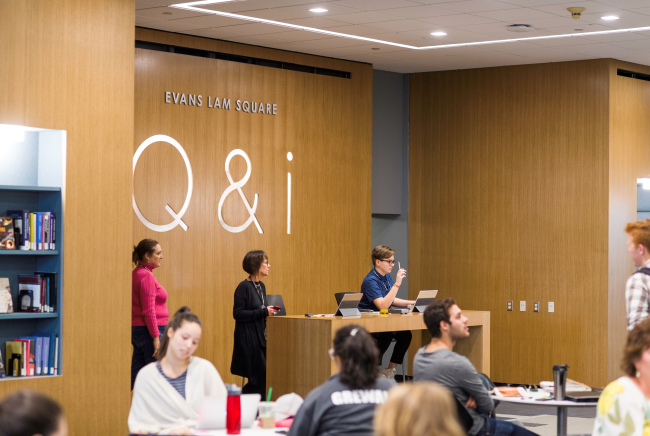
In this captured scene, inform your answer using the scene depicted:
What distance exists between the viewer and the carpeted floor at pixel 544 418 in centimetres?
766

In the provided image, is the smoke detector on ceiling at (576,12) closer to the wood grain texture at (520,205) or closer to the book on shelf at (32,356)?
the wood grain texture at (520,205)

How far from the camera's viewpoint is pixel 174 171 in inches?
337

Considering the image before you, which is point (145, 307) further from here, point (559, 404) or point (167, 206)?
point (559, 404)

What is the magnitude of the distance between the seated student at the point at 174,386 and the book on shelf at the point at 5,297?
1.98m

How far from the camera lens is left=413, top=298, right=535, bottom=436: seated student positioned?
15.3 feet

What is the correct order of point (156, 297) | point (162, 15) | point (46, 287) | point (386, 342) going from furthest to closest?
point (386, 342)
point (162, 15)
point (156, 297)
point (46, 287)

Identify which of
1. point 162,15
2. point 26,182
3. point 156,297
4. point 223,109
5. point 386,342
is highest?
point 162,15

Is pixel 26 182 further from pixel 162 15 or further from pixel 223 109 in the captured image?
pixel 223 109

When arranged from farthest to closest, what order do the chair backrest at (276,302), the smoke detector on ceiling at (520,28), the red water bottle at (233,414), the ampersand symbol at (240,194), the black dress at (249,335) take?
the ampersand symbol at (240,194) < the smoke detector on ceiling at (520,28) < the chair backrest at (276,302) < the black dress at (249,335) < the red water bottle at (233,414)

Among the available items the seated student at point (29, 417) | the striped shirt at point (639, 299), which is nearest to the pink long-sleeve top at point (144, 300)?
the striped shirt at point (639, 299)


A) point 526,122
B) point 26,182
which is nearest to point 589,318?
point 526,122

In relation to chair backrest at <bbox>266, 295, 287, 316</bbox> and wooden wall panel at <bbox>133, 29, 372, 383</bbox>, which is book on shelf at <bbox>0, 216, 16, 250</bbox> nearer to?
wooden wall panel at <bbox>133, 29, 372, 383</bbox>

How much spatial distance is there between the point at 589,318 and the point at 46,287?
615 centimetres

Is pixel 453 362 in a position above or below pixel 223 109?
below
